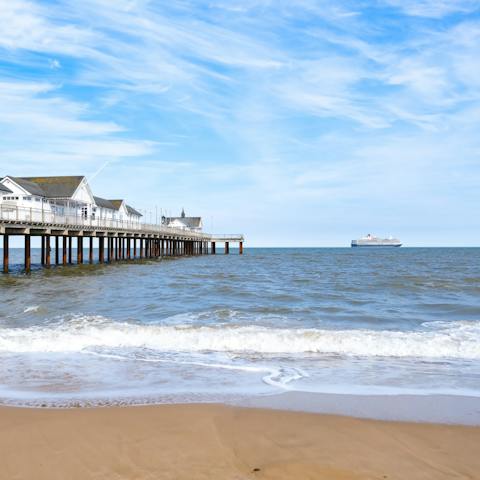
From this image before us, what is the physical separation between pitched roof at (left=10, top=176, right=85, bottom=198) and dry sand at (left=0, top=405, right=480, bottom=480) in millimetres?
42814

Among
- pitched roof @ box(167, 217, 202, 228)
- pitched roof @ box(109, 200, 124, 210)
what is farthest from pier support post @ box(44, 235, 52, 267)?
pitched roof @ box(167, 217, 202, 228)

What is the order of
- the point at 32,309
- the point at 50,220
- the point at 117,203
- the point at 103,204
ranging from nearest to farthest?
1. the point at 32,309
2. the point at 50,220
3. the point at 103,204
4. the point at 117,203

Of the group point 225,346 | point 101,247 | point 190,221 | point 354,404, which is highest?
point 190,221

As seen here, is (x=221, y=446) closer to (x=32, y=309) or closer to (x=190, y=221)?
(x=32, y=309)

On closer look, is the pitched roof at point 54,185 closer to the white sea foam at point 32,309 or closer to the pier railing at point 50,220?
the pier railing at point 50,220

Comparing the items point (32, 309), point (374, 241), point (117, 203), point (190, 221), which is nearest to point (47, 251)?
point (32, 309)

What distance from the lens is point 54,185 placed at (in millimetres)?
48312

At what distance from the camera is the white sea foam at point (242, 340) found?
1030 centimetres

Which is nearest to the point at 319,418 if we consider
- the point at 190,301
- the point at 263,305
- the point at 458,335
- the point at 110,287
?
the point at 458,335

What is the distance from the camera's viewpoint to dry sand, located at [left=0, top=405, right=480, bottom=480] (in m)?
4.21

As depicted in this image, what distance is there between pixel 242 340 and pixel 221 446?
623cm

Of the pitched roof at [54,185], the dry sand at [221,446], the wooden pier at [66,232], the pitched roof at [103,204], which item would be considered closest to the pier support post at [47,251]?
the wooden pier at [66,232]

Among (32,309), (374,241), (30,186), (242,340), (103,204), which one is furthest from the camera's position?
(374,241)

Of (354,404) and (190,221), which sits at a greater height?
(190,221)
